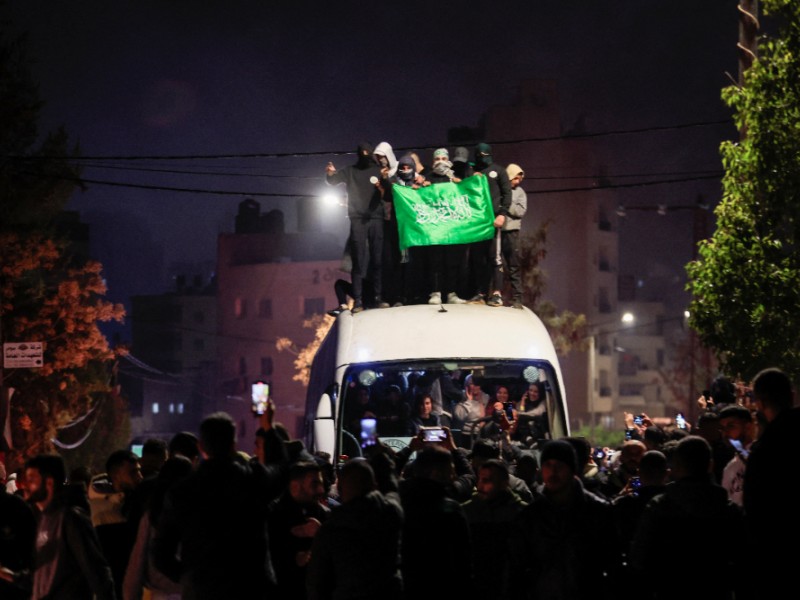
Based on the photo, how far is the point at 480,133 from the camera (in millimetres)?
84250

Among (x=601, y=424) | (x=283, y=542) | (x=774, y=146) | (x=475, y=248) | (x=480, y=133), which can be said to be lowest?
(x=601, y=424)

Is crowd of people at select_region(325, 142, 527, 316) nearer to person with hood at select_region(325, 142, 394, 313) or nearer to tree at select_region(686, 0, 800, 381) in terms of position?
person with hood at select_region(325, 142, 394, 313)

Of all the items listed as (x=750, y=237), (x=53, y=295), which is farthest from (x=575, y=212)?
(x=750, y=237)

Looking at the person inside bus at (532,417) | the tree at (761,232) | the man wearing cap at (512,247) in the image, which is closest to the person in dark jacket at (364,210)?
the man wearing cap at (512,247)

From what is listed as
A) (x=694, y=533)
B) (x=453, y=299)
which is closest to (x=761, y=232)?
(x=453, y=299)

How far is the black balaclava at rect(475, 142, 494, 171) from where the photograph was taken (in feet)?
56.5

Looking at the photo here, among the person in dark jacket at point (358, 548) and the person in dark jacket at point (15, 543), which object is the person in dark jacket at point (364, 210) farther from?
the person in dark jacket at point (358, 548)

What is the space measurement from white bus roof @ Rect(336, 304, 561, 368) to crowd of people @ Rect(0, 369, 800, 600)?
19.9 feet

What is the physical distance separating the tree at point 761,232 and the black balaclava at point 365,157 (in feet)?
15.1

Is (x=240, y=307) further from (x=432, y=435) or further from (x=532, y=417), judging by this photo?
(x=432, y=435)

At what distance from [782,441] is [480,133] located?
78.1 m

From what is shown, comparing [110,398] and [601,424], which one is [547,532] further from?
[601,424]

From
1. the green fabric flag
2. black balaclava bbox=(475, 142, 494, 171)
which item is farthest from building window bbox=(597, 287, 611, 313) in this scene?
the green fabric flag

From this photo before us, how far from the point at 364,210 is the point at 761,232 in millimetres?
5537
